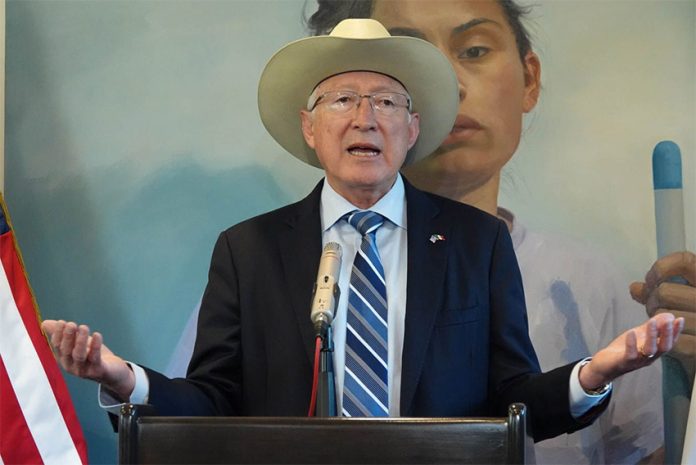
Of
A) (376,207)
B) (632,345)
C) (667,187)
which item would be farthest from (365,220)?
(667,187)

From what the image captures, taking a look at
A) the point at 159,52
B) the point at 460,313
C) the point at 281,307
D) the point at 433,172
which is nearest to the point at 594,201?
the point at 433,172

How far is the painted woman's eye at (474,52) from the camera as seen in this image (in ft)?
11.1

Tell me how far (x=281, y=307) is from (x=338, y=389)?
27 centimetres

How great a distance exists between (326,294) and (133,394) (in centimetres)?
55

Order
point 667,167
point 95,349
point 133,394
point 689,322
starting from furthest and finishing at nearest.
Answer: point 667,167
point 689,322
point 133,394
point 95,349

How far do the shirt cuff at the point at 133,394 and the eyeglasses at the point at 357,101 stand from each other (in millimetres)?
884

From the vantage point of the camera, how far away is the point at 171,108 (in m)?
3.39

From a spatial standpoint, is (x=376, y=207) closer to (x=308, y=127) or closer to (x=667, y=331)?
(x=308, y=127)

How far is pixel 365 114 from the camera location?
2.65 meters

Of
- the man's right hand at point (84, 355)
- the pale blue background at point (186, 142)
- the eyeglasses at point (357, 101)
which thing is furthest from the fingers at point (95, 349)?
the pale blue background at point (186, 142)

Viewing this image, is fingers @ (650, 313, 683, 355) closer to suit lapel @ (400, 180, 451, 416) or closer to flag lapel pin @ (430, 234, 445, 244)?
suit lapel @ (400, 180, 451, 416)

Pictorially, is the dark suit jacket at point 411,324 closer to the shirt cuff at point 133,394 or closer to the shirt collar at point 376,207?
the shirt collar at point 376,207

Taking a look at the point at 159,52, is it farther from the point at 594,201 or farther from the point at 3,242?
the point at 594,201

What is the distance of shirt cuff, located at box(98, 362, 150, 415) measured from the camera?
2.18m
